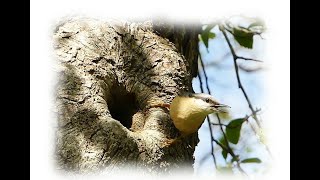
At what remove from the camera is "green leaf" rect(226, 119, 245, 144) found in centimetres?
258

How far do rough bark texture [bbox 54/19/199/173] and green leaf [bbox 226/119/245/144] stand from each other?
0.42 meters

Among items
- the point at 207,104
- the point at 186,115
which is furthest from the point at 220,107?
the point at 186,115

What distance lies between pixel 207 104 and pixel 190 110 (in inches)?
3.8

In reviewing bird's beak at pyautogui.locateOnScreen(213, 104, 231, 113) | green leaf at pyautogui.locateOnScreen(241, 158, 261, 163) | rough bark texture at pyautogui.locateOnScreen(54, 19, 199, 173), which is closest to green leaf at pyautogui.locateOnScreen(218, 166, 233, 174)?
green leaf at pyautogui.locateOnScreen(241, 158, 261, 163)

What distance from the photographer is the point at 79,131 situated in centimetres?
182

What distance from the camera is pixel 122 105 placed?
2.20 m

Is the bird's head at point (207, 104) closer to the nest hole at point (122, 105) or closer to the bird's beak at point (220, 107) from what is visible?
the bird's beak at point (220, 107)

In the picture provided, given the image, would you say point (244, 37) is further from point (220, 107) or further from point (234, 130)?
point (220, 107)

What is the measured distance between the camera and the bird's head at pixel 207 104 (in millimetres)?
2010

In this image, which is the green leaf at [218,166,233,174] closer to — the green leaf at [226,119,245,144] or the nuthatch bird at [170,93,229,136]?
the green leaf at [226,119,245,144]

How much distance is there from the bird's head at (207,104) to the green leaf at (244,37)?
652 mm

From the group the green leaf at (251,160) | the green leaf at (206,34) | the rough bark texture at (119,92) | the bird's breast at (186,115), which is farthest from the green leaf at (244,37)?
the bird's breast at (186,115)
